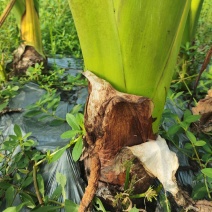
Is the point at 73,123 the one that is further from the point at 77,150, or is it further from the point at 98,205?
the point at 98,205

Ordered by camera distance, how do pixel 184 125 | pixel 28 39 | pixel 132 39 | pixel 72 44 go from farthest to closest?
pixel 72 44, pixel 28 39, pixel 184 125, pixel 132 39

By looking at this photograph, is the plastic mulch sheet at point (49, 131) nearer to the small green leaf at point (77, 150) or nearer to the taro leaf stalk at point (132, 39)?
the small green leaf at point (77, 150)

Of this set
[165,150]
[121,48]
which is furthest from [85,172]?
[121,48]

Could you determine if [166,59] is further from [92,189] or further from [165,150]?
[92,189]

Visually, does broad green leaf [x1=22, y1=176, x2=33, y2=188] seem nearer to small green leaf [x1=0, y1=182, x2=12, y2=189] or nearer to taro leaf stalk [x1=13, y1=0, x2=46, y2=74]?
small green leaf [x1=0, y1=182, x2=12, y2=189]

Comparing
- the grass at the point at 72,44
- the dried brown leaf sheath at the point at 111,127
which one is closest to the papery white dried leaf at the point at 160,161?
the dried brown leaf sheath at the point at 111,127

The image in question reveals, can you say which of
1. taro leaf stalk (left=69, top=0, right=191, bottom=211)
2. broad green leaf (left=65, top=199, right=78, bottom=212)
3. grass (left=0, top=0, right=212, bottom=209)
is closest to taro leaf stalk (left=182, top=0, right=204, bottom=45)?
grass (left=0, top=0, right=212, bottom=209)

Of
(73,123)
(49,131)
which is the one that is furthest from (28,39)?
(73,123)
